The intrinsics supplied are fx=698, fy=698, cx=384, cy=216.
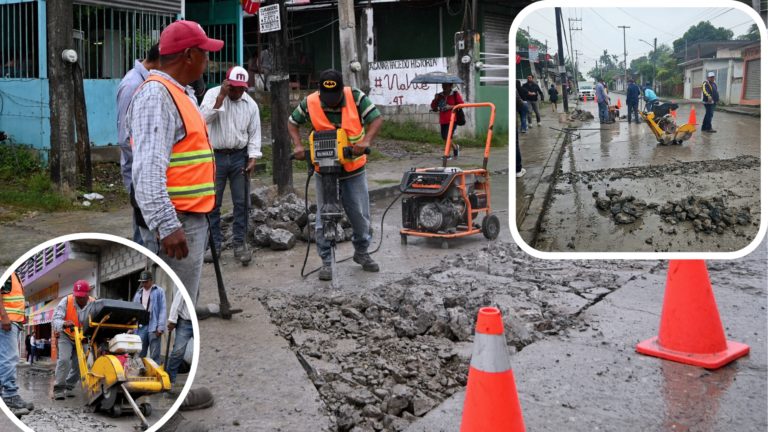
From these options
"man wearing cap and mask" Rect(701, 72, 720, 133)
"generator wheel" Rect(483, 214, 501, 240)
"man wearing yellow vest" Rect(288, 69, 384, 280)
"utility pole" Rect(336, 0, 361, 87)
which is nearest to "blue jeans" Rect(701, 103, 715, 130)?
"man wearing cap and mask" Rect(701, 72, 720, 133)

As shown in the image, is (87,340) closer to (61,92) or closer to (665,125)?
(665,125)

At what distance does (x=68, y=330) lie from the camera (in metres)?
2.34

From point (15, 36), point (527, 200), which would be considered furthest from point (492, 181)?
point (527, 200)

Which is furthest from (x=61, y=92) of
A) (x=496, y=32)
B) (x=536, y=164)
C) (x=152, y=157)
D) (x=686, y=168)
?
(x=496, y=32)

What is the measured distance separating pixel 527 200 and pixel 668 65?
2.43ft

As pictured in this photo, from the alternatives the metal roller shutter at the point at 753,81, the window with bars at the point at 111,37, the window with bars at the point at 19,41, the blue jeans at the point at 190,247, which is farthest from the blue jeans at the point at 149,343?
the window with bars at the point at 19,41

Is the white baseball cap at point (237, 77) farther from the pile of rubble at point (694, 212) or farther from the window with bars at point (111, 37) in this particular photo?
the window with bars at point (111, 37)

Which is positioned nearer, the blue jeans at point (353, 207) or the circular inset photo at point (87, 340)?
the circular inset photo at point (87, 340)

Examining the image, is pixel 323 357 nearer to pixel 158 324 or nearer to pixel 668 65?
pixel 158 324

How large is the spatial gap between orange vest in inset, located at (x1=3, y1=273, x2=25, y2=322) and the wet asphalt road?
1693 mm

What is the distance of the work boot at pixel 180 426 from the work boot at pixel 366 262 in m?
3.21

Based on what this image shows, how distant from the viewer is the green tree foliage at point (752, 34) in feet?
4.85

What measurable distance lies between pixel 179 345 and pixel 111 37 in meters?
9.80

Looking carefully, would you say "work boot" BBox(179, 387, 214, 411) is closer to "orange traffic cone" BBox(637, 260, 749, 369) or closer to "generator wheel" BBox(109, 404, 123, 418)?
"generator wheel" BBox(109, 404, 123, 418)
